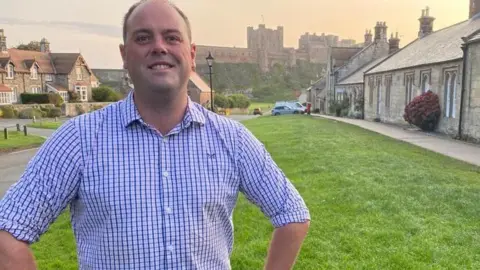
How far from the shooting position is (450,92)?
74.1 feet

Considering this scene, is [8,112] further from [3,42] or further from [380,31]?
[380,31]

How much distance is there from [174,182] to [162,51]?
22.3 inches

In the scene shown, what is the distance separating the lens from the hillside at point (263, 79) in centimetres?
13138

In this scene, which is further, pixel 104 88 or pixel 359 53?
pixel 104 88

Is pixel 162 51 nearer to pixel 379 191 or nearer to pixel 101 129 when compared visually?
pixel 101 129

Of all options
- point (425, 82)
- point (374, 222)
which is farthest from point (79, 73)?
point (374, 222)

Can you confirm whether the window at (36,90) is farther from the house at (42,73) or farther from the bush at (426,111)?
the bush at (426,111)

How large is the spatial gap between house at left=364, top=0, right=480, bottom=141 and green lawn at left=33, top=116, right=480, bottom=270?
9173mm

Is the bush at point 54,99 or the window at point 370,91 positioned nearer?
the window at point 370,91

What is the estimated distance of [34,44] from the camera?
79.4m

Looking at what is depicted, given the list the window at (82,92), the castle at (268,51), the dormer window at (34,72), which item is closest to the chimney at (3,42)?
the dormer window at (34,72)

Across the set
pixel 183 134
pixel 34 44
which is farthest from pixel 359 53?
pixel 34 44

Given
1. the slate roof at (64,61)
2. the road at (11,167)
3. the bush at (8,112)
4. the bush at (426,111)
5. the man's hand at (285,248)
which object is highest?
the slate roof at (64,61)

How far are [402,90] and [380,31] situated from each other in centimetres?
2258
